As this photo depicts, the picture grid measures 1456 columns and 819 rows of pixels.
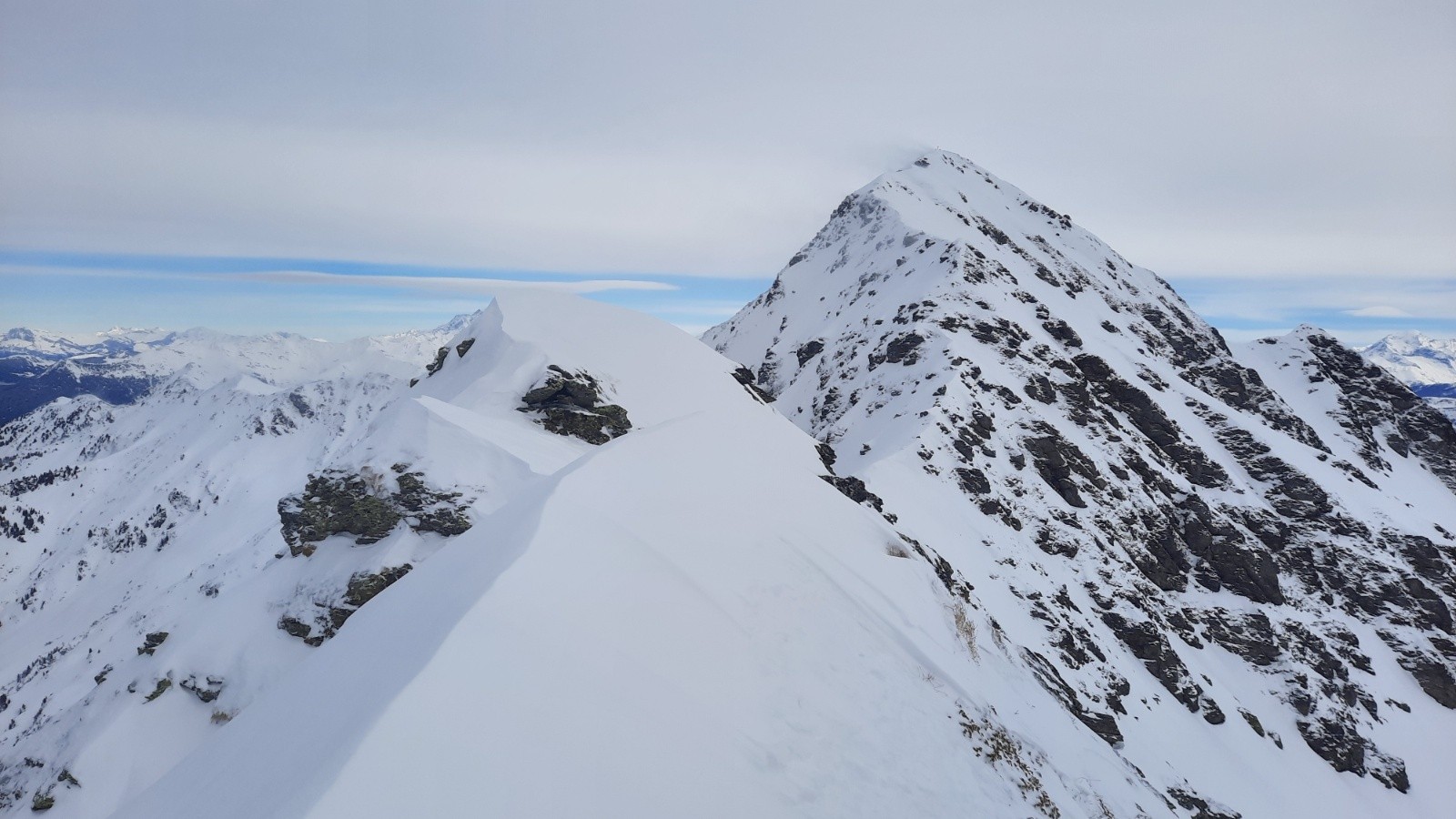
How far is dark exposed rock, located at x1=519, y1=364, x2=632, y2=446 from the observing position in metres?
22.7

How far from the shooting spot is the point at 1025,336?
5434 centimetres

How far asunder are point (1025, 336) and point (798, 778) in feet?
186

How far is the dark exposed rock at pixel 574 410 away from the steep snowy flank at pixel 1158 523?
37.5 feet

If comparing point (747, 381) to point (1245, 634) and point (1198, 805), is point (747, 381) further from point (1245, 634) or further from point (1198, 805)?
point (1245, 634)

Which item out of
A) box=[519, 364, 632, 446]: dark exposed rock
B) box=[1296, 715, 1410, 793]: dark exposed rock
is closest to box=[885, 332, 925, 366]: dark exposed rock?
box=[519, 364, 632, 446]: dark exposed rock

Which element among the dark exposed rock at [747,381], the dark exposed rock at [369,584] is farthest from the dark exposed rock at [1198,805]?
the dark exposed rock at [369,584]

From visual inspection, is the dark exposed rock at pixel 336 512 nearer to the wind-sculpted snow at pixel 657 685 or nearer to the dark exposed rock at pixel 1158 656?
the wind-sculpted snow at pixel 657 685

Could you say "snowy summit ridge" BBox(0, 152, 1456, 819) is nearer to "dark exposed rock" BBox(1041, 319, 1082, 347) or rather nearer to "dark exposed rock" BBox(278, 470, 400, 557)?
"dark exposed rock" BBox(278, 470, 400, 557)

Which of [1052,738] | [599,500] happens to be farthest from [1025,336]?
[599,500]

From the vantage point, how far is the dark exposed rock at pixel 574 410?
2272cm

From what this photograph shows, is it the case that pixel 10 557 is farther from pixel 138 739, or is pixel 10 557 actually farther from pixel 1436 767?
pixel 1436 767

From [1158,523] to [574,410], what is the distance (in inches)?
1667

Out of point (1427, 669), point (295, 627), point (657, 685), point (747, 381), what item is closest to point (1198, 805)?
point (657, 685)

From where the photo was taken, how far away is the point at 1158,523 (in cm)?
4091
